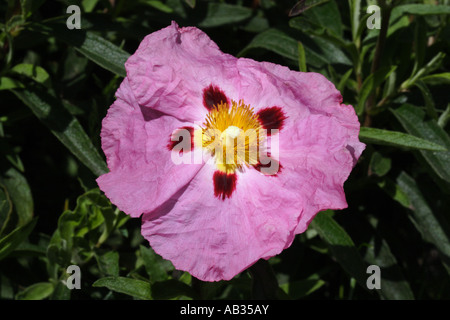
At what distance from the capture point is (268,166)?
2094 millimetres

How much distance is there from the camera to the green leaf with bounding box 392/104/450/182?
94.2 inches

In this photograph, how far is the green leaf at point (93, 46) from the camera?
92.8 inches

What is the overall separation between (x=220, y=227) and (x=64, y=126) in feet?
3.03

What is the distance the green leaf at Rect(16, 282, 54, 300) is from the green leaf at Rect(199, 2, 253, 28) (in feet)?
4.70

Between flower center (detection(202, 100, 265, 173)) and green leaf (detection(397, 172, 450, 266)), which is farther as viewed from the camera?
green leaf (detection(397, 172, 450, 266))

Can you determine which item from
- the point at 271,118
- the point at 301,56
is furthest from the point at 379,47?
the point at 271,118

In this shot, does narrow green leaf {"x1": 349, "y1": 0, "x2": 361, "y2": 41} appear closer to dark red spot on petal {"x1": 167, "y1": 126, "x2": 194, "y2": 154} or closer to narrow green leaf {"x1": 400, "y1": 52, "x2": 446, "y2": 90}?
narrow green leaf {"x1": 400, "y1": 52, "x2": 446, "y2": 90}

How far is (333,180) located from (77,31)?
134cm

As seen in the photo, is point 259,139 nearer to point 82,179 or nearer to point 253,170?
point 253,170

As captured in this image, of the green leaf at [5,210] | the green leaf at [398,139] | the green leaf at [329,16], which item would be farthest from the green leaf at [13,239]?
the green leaf at [329,16]

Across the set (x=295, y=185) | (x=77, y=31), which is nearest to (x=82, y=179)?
(x=77, y=31)

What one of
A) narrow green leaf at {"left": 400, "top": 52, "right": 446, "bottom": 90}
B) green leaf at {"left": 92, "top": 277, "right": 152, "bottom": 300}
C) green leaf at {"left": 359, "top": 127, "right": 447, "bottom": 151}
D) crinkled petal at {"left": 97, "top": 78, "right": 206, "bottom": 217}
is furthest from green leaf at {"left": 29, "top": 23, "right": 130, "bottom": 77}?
narrow green leaf at {"left": 400, "top": 52, "right": 446, "bottom": 90}

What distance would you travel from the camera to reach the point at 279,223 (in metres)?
1.87

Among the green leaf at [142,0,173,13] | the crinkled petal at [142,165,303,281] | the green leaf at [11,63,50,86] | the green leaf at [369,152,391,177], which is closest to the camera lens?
the crinkled petal at [142,165,303,281]
